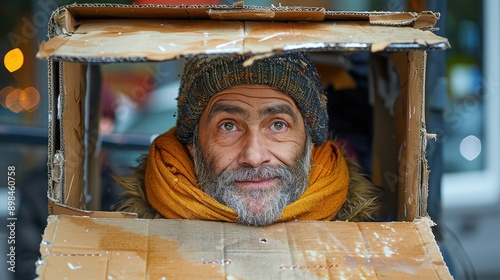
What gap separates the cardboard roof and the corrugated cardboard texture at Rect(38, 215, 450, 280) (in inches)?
21.4

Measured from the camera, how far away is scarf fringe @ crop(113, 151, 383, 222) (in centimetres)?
287

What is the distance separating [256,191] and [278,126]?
265 mm

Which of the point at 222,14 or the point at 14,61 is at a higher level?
the point at 222,14

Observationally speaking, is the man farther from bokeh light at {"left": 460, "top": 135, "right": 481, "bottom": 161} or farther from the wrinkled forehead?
bokeh light at {"left": 460, "top": 135, "right": 481, "bottom": 161}

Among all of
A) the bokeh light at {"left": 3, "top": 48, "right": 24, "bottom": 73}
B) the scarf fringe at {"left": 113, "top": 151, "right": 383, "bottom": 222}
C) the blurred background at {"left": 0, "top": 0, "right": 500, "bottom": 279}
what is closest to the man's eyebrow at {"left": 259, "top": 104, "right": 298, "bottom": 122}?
the scarf fringe at {"left": 113, "top": 151, "right": 383, "bottom": 222}

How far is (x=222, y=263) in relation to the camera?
2.20 metres

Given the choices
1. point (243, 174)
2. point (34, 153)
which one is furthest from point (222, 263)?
point (34, 153)

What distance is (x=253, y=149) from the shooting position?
265 centimetres

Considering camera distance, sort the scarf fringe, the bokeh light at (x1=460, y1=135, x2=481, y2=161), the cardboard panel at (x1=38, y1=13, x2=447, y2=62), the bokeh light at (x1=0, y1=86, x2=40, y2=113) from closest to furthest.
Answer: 1. the cardboard panel at (x1=38, y1=13, x2=447, y2=62)
2. the scarf fringe
3. the bokeh light at (x1=0, y1=86, x2=40, y2=113)
4. the bokeh light at (x1=460, y1=135, x2=481, y2=161)

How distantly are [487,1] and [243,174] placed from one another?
415 centimetres

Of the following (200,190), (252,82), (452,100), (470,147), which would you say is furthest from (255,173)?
(470,147)

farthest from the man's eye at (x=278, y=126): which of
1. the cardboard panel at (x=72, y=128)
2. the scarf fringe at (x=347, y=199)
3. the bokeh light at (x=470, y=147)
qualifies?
the bokeh light at (x=470, y=147)

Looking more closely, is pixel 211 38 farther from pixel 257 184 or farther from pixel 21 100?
pixel 21 100

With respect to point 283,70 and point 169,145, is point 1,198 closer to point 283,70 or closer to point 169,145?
point 169,145
